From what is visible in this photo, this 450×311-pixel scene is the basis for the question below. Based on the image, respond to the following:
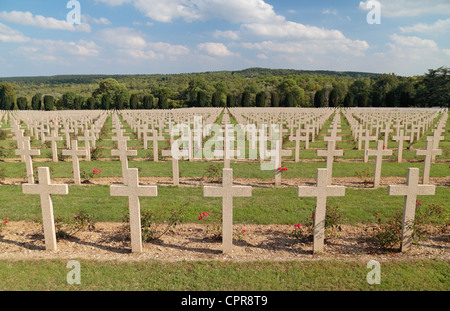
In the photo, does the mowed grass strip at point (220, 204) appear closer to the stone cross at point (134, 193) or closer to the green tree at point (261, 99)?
the stone cross at point (134, 193)

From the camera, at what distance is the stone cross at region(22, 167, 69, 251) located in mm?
5004

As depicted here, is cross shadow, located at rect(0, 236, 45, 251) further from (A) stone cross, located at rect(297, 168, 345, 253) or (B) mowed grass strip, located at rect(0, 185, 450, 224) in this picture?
(A) stone cross, located at rect(297, 168, 345, 253)

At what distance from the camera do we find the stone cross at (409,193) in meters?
4.89

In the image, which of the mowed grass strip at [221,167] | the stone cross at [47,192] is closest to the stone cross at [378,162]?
the mowed grass strip at [221,167]

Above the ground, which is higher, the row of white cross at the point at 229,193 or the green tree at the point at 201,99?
the green tree at the point at 201,99

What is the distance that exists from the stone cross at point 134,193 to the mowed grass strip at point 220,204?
4.57 feet

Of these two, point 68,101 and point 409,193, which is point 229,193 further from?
point 68,101

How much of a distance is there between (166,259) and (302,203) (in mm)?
3739

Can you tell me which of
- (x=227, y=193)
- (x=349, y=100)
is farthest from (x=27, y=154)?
(x=349, y=100)

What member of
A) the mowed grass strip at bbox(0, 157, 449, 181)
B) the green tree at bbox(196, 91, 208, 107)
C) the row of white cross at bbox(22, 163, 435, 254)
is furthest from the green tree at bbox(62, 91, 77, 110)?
the row of white cross at bbox(22, 163, 435, 254)

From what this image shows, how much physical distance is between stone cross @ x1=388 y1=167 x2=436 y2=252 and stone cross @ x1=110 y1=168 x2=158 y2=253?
12.2 ft

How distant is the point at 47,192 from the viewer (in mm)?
5023
